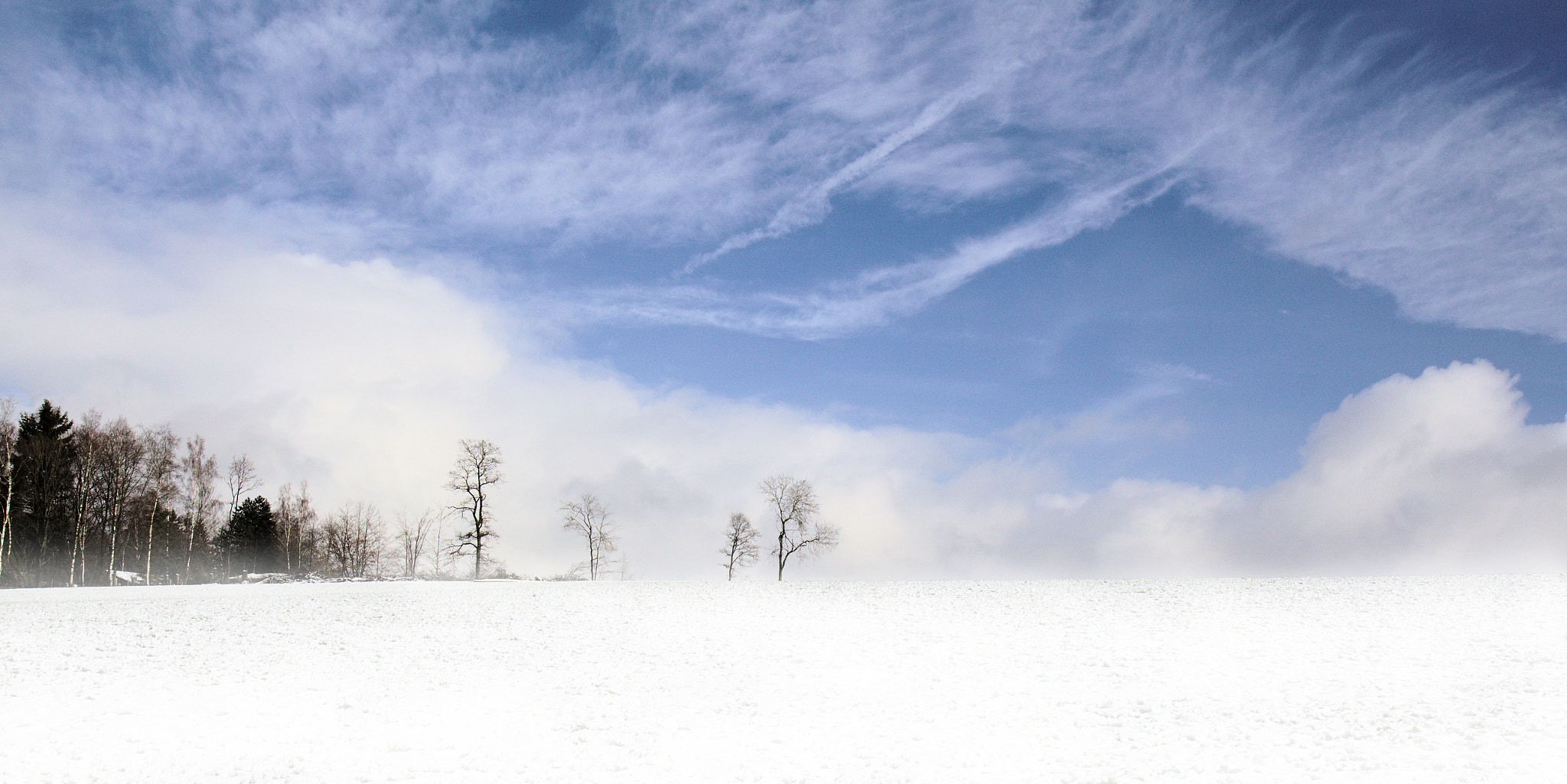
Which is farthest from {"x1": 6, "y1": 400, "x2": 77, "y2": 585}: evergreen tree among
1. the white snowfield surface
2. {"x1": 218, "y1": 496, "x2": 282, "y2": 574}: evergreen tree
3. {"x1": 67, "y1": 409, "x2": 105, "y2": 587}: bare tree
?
the white snowfield surface

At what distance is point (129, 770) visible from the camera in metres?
14.1

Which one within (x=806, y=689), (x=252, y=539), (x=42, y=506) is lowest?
(x=806, y=689)

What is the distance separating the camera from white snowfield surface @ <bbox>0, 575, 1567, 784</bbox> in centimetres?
1420

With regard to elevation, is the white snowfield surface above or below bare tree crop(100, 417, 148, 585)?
below

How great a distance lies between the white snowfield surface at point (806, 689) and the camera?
14.2 m

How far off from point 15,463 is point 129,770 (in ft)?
142

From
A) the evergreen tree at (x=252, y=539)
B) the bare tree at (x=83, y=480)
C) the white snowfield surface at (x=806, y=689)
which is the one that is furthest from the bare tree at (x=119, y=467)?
the white snowfield surface at (x=806, y=689)

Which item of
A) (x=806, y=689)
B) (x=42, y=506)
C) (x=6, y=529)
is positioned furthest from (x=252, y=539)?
(x=806, y=689)

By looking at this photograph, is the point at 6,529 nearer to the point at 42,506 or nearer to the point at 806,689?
the point at 42,506

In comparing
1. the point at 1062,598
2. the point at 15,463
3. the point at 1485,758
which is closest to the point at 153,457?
the point at 15,463

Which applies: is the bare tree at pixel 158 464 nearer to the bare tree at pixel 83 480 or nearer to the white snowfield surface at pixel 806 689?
the bare tree at pixel 83 480

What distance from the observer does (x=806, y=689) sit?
62.9 feet

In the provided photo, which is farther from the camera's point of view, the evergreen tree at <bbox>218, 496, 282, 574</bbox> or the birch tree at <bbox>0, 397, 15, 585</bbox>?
the evergreen tree at <bbox>218, 496, 282, 574</bbox>

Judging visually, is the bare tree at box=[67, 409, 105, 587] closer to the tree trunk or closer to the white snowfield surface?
the tree trunk
